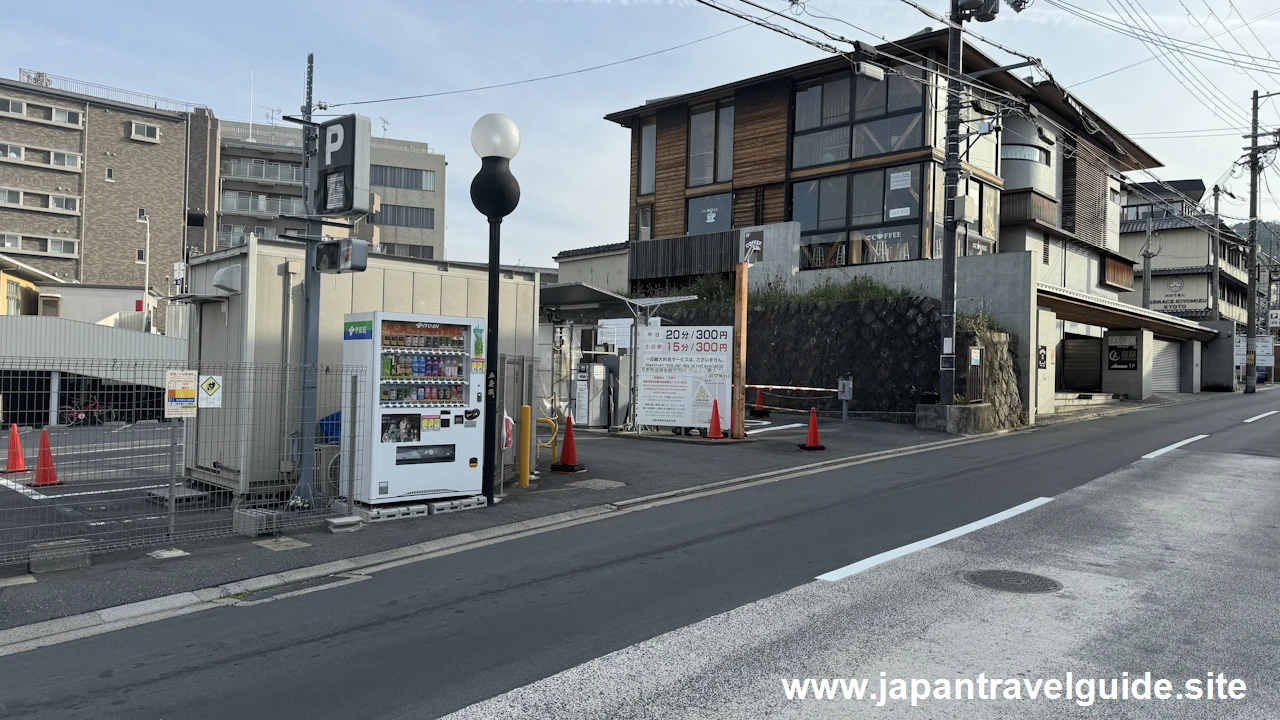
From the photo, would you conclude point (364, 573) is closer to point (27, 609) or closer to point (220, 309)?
point (27, 609)

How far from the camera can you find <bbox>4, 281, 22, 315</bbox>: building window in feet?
119

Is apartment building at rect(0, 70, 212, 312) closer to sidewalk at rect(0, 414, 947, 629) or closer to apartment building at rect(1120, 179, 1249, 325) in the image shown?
sidewalk at rect(0, 414, 947, 629)

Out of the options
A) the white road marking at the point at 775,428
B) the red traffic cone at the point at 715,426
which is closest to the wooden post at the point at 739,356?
the red traffic cone at the point at 715,426

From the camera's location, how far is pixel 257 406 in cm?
954

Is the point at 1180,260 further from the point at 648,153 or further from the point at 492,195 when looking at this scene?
the point at 492,195

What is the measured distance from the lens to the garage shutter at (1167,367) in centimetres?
3822

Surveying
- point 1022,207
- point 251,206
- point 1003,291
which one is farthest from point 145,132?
point 1003,291

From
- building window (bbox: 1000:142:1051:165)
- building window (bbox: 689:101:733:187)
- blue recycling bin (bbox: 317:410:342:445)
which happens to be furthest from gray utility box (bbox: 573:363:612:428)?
building window (bbox: 1000:142:1051:165)

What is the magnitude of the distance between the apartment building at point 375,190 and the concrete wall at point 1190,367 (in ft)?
158

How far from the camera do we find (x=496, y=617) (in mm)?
5688

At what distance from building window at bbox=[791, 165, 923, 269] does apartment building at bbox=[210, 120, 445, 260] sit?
126 feet

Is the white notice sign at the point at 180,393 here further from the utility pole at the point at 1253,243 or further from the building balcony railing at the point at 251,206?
the building balcony railing at the point at 251,206

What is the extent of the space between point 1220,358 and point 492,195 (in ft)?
149

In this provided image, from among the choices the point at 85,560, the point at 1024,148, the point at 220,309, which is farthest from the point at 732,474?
the point at 1024,148
